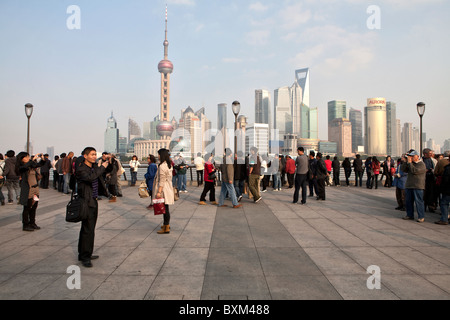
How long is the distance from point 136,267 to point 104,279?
20.9 inches

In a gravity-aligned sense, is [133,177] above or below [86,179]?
below

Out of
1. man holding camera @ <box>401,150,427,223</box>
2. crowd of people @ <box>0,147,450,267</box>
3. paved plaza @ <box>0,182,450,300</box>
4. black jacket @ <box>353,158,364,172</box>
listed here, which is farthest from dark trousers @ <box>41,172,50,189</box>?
black jacket @ <box>353,158,364,172</box>

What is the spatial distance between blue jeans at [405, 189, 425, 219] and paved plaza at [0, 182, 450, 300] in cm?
35

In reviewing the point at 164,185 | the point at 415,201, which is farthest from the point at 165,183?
the point at 415,201

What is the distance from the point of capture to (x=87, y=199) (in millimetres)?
4719

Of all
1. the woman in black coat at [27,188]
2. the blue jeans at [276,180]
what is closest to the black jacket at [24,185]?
the woman in black coat at [27,188]

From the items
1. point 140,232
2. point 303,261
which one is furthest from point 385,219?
point 140,232

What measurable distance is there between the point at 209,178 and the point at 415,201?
6484 mm

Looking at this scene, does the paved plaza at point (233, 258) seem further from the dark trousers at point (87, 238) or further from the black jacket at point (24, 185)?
the black jacket at point (24, 185)

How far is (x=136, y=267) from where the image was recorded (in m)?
4.38

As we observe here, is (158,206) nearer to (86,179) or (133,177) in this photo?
(86,179)

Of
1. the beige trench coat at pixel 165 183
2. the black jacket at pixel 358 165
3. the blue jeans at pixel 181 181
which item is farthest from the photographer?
the black jacket at pixel 358 165

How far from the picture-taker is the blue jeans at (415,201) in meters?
7.66
